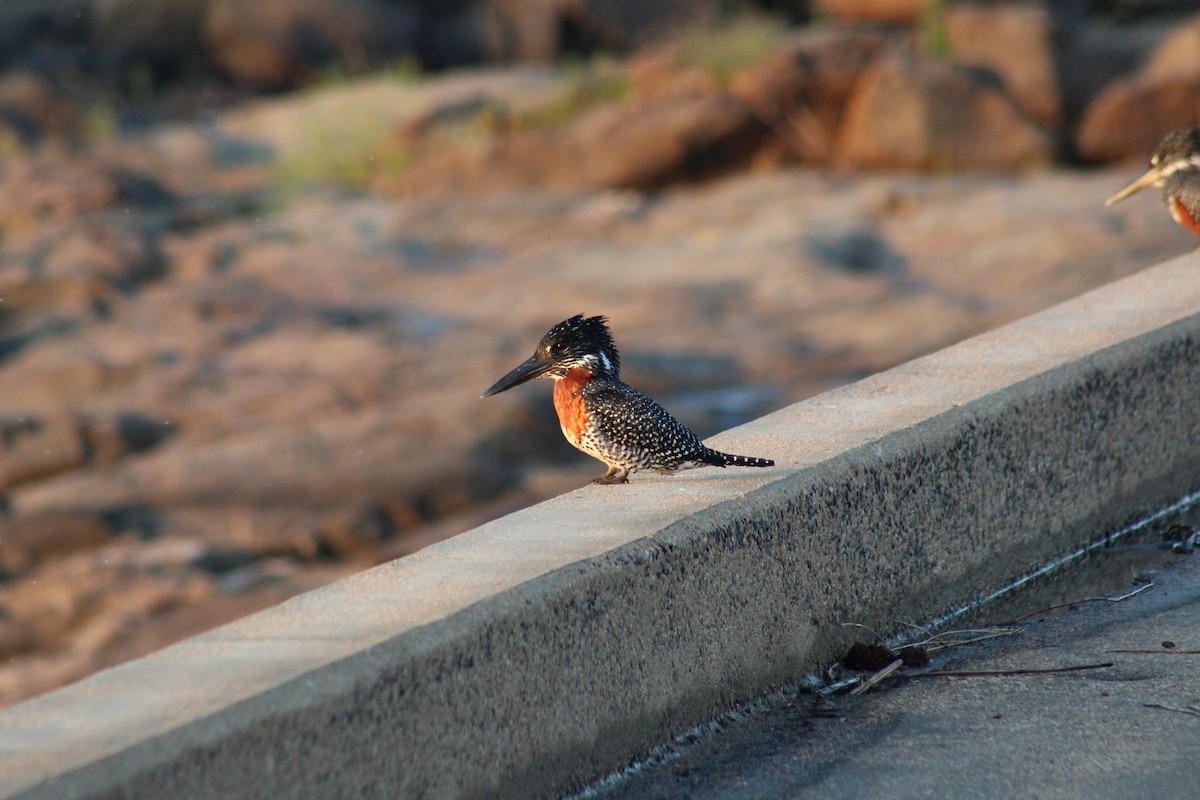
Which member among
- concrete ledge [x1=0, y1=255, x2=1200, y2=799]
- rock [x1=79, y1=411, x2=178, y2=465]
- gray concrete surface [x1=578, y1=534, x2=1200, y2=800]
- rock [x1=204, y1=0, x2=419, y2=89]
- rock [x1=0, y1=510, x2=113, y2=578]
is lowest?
gray concrete surface [x1=578, y1=534, x2=1200, y2=800]

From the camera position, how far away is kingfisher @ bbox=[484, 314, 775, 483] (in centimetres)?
360

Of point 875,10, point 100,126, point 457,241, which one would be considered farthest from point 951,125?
point 100,126

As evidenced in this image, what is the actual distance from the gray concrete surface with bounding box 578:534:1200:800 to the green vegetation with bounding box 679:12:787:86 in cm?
1363

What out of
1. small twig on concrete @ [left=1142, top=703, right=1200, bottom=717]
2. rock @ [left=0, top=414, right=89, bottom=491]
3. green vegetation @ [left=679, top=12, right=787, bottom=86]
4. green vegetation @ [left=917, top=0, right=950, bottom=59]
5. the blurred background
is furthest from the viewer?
green vegetation @ [left=679, top=12, right=787, bottom=86]

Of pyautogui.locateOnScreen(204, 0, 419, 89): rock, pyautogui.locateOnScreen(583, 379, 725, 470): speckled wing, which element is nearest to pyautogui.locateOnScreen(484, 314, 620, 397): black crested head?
pyautogui.locateOnScreen(583, 379, 725, 470): speckled wing

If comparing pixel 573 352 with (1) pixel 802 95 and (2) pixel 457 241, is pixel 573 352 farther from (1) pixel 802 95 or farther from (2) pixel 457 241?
(1) pixel 802 95

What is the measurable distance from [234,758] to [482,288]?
440 inches

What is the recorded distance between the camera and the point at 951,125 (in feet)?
49.7

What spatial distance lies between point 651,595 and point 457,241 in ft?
40.1

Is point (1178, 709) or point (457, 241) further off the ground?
point (457, 241)

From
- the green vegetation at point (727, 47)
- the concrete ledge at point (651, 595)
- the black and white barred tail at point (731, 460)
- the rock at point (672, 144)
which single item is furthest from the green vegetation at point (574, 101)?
the black and white barred tail at point (731, 460)

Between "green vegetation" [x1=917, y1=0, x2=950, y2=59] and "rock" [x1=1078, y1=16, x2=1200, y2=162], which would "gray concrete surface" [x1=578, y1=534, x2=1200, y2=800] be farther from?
"green vegetation" [x1=917, y1=0, x2=950, y2=59]

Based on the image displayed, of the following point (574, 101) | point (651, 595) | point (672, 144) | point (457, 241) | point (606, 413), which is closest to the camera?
point (651, 595)

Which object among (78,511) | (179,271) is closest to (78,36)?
(179,271)
